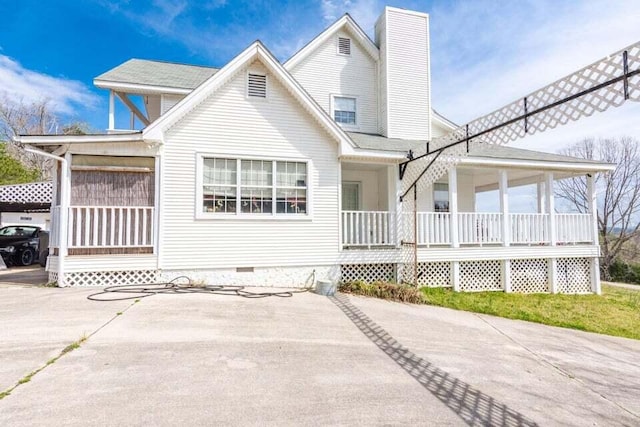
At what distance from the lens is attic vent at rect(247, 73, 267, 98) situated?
8.71 m

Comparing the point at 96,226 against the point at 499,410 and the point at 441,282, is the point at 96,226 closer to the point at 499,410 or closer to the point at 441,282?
the point at 499,410

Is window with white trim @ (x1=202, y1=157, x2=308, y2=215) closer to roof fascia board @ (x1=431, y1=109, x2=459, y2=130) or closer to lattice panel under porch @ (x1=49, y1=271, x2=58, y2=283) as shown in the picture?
lattice panel under porch @ (x1=49, y1=271, x2=58, y2=283)

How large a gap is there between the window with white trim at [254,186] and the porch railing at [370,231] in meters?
1.47

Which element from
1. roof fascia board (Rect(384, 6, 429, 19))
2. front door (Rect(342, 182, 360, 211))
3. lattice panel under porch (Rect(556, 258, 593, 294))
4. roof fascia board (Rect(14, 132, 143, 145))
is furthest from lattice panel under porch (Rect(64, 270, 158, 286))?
lattice panel under porch (Rect(556, 258, 593, 294))

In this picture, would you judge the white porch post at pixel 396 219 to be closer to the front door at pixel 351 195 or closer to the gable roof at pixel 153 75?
the front door at pixel 351 195

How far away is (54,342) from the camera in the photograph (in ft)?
14.4

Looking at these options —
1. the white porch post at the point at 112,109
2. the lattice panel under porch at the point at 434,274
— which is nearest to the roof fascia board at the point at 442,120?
the lattice panel under porch at the point at 434,274

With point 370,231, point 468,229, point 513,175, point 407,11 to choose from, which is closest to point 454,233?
point 468,229

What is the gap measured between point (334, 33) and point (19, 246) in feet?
45.5

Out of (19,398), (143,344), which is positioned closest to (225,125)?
(143,344)

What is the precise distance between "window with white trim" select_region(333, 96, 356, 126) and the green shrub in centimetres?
643

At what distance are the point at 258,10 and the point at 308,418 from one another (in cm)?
1572

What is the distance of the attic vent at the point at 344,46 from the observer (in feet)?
41.3

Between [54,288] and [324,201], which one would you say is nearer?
[54,288]
